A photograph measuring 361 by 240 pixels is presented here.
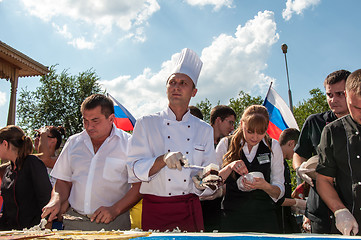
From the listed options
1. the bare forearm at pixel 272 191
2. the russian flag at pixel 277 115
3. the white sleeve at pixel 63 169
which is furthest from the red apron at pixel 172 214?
the russian flag at pixel 277 115

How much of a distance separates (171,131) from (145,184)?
44cm

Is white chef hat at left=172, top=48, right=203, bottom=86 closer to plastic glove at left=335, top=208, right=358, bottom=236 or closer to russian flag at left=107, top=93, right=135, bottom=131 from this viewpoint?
plastic glove at left=335, top=208, right=358, bottom=236

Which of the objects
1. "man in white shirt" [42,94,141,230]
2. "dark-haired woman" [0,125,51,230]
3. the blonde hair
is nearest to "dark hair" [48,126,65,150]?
"dark-haired woman" [0,125,51,230]

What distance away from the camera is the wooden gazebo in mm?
9917

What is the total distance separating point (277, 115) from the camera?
6.83m

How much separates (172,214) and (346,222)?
1083 millimetres

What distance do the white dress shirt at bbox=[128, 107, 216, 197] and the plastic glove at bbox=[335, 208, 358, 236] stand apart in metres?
0.83

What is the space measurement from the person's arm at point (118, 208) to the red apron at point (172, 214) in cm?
15

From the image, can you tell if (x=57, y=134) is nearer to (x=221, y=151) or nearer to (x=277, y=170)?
(x=221, y=151)

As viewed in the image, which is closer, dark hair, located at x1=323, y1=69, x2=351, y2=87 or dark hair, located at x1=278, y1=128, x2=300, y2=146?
dark hair, located at x1=323, y1=69, x2=351, y2=87

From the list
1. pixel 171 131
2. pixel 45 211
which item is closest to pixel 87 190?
pixel 45 211

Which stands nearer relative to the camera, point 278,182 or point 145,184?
point 145,184

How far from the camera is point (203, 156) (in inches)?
99.3

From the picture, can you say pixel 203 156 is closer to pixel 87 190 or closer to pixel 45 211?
pixel 87 190
